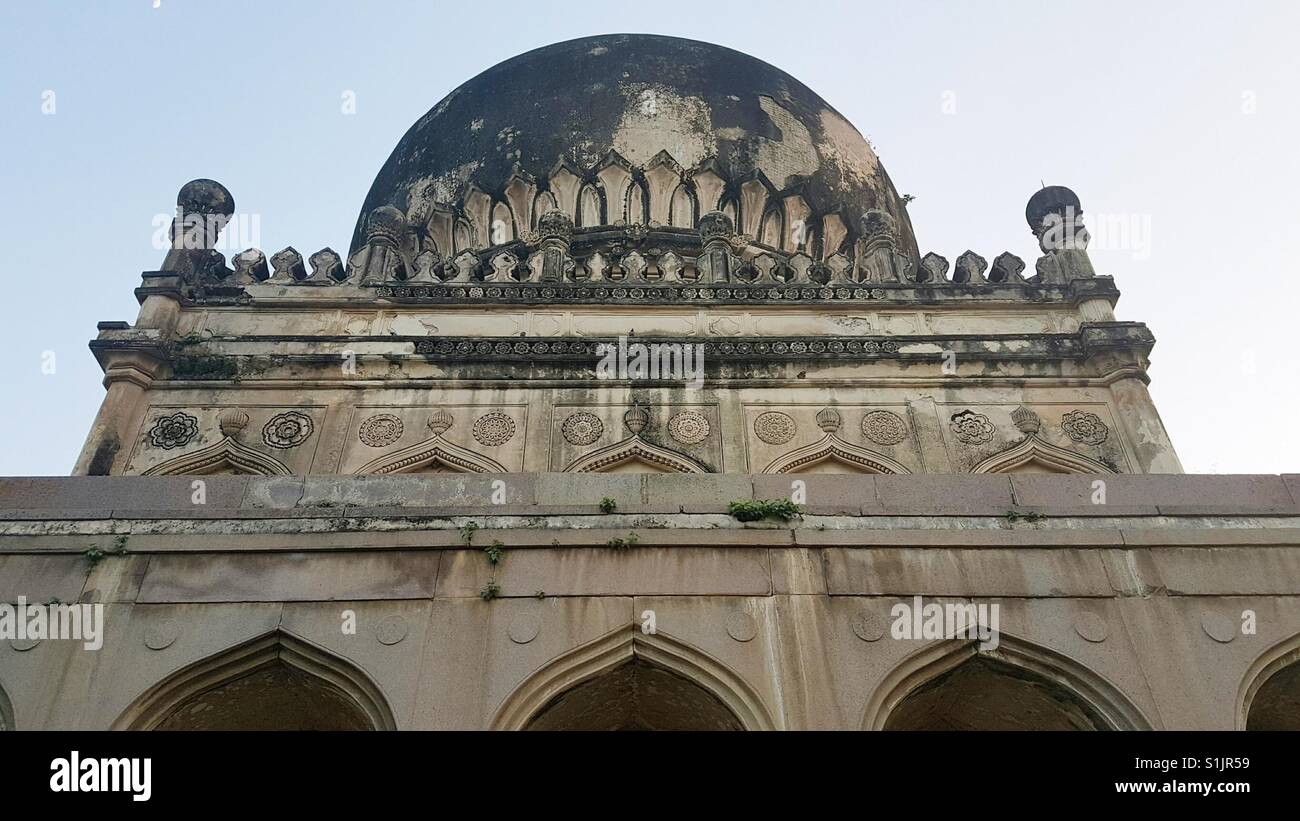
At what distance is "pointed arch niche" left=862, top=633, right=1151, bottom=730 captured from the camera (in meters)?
6.83

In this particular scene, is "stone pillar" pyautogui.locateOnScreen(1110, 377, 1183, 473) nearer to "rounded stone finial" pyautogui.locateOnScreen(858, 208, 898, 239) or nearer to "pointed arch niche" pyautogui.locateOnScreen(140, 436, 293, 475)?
"rounded stone finial" pyautogui.locateOnScreen(858, 208, 898, 239)

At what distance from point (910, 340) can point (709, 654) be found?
21.9ft

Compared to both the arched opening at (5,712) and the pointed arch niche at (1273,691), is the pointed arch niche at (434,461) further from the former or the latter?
the pointed arch niche at (1273,691)

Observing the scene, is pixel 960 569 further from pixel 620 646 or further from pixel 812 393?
pixel 812 393

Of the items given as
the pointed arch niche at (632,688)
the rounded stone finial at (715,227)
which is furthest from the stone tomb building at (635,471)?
the rounded stone finial at (715,227)

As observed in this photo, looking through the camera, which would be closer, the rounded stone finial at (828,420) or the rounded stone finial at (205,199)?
the rounded stone finial at (828,420)

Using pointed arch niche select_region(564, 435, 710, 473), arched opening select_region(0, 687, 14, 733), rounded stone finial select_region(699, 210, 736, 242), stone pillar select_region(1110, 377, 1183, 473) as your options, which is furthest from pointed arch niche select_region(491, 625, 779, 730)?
rounded stone finial select_region(699, 210, 736, 242)

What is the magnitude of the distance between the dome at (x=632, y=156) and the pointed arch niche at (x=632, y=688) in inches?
407

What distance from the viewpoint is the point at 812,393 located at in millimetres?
12273

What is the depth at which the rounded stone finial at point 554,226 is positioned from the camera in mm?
14672

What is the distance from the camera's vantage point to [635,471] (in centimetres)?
1164

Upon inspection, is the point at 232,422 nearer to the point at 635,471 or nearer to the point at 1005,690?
the point at 635,471

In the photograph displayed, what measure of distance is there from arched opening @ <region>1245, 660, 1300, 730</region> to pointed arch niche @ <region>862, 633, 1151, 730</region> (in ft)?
3.34
